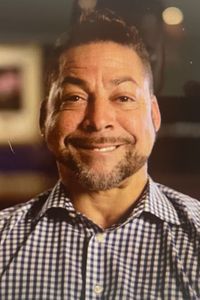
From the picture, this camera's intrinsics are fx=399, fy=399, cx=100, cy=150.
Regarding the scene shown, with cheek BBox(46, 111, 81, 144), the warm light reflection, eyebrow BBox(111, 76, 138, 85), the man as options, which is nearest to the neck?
the man

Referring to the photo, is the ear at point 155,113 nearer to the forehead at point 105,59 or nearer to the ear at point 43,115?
the forehead at point 105,59

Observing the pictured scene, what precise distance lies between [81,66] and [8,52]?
0.19 m

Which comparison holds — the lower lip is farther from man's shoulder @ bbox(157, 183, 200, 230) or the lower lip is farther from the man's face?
man's shoulder @ bbox(157, 183, 200, 230)

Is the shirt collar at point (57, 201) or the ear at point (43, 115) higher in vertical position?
the ear at point (43, 115)

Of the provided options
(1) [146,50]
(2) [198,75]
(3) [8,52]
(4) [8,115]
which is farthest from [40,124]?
(2) [198,75]

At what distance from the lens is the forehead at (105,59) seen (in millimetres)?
958

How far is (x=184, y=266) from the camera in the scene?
0.97 m

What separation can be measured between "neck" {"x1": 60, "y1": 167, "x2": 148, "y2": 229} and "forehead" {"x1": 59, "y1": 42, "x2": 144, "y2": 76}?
258 millimetres

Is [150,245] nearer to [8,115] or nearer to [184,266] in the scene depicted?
[184,266]

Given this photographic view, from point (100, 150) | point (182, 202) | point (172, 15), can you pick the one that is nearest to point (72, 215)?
point (100, 150)

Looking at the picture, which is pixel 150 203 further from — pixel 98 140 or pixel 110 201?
pixel 98 140

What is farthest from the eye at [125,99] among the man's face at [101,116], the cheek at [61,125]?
the cheek at [61,125]

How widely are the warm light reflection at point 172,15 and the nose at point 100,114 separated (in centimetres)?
27

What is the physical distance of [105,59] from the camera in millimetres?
962
